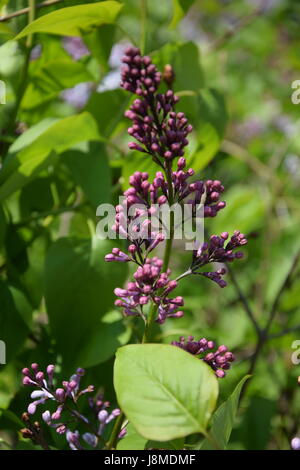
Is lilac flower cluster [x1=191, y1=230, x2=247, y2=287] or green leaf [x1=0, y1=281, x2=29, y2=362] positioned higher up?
lilac flower cluster [x1=191, y1=230, x2=247, y2=287]

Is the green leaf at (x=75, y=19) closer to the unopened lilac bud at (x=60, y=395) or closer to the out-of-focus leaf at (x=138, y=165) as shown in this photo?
the out-of-focus leaf at (x=138, y=165)

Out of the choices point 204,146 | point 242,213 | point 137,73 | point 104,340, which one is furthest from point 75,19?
point 242,213

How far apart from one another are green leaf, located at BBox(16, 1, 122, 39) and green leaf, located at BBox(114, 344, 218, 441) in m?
0.29

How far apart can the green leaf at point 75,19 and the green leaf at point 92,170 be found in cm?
13

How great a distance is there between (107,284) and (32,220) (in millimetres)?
143

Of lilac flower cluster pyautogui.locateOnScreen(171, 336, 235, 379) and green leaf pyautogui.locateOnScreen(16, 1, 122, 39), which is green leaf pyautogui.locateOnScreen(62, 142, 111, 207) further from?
lilac flower cluster pyautogui.locateOnScreen(171, 336, 235, 379)

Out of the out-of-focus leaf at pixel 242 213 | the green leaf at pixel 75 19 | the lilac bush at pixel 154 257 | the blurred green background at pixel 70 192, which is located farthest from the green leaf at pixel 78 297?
the out-of-focus leaf at pixel 242 213

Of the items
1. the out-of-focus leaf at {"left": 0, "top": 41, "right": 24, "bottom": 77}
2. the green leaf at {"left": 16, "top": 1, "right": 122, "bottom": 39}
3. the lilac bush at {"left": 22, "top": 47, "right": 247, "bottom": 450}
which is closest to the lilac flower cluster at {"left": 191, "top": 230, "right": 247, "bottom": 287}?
the lilac bush at {"left": 22, "top": 47, "right": 247, "bottom": 450}

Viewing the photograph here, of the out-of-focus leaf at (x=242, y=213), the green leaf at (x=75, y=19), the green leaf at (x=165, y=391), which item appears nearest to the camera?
the green leaf at (x=165, y=391)

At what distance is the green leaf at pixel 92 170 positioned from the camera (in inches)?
25.3

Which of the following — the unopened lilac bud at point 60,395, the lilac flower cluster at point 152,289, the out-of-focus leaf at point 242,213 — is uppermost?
the lilac flower cluster at point 152,289

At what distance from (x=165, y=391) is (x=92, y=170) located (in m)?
0.32

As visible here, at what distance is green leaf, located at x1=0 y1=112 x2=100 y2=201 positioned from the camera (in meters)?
0.59

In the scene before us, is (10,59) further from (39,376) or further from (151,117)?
(39,376)
